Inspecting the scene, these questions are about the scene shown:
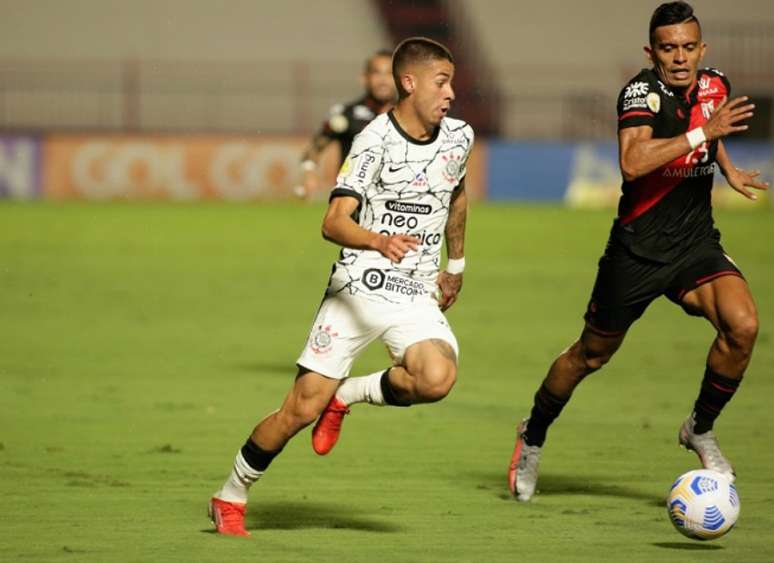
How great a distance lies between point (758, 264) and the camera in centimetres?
2175

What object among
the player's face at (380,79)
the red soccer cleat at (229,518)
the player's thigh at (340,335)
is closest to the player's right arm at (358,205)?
the player's thigh at (340,335)

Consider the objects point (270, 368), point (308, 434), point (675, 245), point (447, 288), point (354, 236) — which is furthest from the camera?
point (270, 368)

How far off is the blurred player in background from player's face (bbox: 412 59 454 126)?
212 inches

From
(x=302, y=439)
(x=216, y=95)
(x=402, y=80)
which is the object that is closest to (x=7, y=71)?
(x=216, y=95)

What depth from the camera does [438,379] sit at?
6703 mm

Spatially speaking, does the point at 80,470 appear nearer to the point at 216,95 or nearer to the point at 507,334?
the point at 507,334

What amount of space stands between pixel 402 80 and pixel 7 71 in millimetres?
32542

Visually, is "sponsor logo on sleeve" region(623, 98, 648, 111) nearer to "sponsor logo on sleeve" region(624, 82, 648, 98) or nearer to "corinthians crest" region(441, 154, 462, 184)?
"sponsor logo on sleeve" region(624, 82, 648, 98)

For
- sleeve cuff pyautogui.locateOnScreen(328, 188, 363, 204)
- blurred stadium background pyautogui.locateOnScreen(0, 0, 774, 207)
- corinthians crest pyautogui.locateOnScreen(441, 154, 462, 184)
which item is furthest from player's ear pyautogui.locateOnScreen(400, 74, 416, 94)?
blurred stadium background pyautogui.locateOnScreen(0, 0, 774, 207)

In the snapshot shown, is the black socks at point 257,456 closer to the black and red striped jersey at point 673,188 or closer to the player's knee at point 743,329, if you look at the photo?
the black and red striped jersey at point 673,188

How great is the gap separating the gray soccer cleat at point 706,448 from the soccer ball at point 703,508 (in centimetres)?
93

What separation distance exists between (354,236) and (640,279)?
1918 millimetres

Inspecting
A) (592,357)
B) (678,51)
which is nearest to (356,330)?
(592,357)

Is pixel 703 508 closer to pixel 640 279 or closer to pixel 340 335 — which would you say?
pixel 640 279
